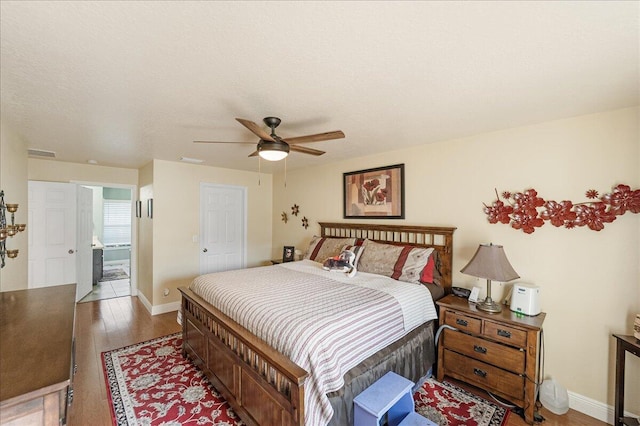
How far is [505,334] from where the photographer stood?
2.30m

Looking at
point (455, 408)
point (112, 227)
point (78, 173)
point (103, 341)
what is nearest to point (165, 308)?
point (103, 341)

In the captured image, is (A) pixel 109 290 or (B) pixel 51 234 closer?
(B) pixel 51 234

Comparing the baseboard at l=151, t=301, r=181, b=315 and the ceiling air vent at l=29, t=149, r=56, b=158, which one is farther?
the baseboard at l=151, t=301, r=181, b=315

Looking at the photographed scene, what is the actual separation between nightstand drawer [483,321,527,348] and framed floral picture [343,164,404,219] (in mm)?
1611

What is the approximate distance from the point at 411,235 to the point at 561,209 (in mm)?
1485

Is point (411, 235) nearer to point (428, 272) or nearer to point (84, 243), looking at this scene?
point (428, 272)

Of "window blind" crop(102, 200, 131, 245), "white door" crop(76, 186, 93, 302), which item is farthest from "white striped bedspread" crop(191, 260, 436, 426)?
"window blind" crop(102, 200, 131, 245)

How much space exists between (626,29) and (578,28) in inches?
8.8

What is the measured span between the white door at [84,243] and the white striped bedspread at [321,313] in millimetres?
3343

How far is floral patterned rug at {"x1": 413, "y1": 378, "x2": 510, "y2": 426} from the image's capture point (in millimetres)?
2172

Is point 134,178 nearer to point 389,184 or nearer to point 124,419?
point 124,419

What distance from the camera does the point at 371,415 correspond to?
173 cm

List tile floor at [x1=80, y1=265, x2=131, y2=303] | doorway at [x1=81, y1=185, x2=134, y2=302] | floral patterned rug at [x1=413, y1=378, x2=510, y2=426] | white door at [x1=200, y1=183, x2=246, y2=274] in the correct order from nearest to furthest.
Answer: floral patterned rug at [x1=413, y1=378, x2=510, y2=426], white door at [x1=200, y1=183, x2=246, y2=274], tile floor at [x1=80, y1=265, x2=131, y2=303], doorway at [x1=81, y1=185, x2=134, y2=302]

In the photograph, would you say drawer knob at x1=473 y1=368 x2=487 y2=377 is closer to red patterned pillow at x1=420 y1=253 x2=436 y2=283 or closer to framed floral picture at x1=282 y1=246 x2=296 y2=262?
red patterned pillow at x1=420 y1=253 x2=436 y2=283
